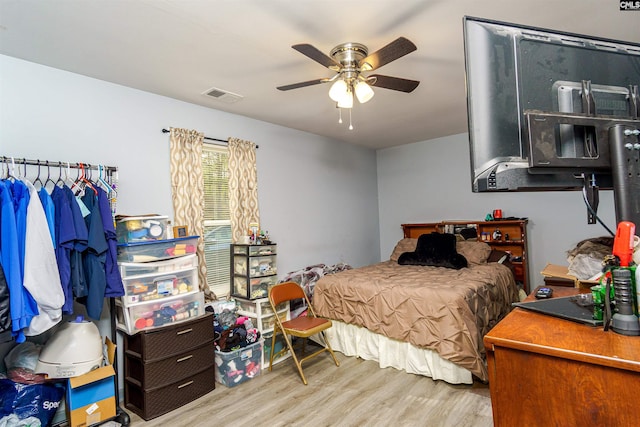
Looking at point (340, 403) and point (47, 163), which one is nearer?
point (47, 163)

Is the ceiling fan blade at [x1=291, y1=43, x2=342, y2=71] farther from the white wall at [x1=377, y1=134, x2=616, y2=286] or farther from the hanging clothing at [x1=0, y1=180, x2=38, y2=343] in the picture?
the white wall at [x1=377, y1=134, x2=616, y2=286]

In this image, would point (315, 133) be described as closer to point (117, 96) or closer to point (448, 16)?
point (117, 96)

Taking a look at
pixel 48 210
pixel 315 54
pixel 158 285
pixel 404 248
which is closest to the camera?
pixel 315 54

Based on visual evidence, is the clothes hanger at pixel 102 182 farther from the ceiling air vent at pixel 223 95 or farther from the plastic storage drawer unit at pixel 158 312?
the ceiling air vent at pixel 223 95

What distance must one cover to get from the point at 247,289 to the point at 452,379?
194 cm

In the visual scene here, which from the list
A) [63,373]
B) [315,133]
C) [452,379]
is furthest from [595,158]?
[315,133]

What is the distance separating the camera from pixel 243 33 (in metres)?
2.08

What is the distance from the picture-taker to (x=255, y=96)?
3111 mm

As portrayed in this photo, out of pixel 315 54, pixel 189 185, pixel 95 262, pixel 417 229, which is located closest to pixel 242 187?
pixel 189 185

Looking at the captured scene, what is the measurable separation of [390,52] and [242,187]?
2175mm

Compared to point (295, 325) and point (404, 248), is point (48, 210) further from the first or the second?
point (404, 248)

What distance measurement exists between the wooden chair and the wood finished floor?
7.7 inches

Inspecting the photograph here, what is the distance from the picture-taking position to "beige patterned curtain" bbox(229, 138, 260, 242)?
3.51 metres

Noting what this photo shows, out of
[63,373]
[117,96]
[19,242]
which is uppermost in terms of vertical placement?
[117,96]
